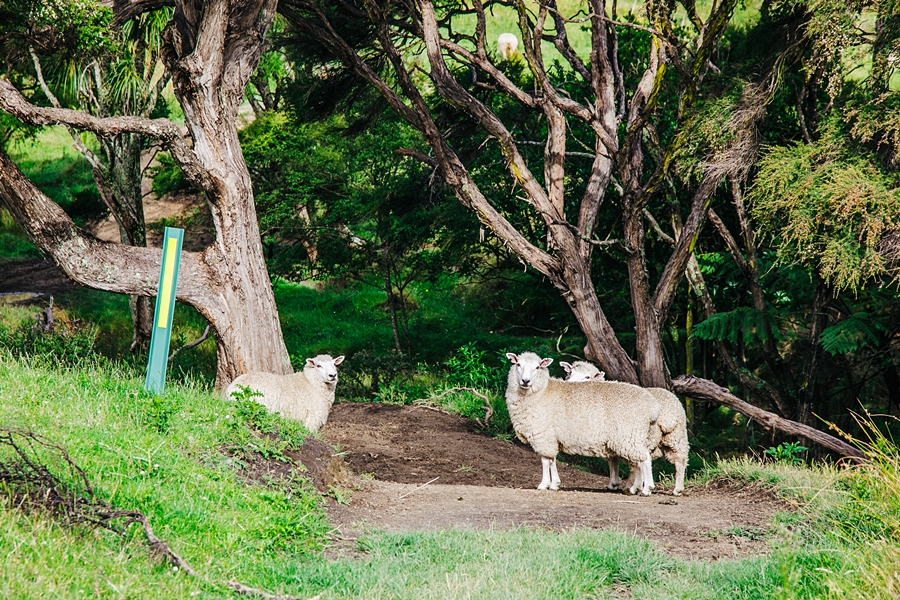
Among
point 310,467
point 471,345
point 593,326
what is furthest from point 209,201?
point 471,345

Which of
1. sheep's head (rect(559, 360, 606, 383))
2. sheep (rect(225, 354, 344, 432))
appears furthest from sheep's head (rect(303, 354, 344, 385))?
sheep's head (rect(559, 360, 606, 383))

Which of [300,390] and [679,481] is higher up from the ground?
[300,390]

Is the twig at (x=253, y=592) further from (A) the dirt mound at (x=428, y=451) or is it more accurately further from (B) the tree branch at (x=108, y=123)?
(B) the tree branch at (x=108, y=123)

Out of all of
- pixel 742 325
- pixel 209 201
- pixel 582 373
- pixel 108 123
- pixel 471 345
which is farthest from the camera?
pixel 471 345

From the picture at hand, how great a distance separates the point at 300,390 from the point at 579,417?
10.9ft

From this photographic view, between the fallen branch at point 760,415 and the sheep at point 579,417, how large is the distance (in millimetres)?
2714

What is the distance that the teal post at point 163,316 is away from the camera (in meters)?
8.88

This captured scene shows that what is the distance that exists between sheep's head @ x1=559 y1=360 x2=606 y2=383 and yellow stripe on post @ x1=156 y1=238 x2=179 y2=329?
4.97m

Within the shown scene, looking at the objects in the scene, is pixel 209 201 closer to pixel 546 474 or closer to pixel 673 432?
pixel 546 474

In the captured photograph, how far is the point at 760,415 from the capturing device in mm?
12023

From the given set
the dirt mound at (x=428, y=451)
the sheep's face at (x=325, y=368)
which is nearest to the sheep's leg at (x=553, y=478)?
the dirt mound at (x=428, y=451)

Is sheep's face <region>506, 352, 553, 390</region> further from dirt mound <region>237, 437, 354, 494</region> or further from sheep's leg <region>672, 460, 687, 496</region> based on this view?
dirt mound <region>237, 437, 354, 494</region>

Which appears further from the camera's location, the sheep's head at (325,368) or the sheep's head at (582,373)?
the sheep's head at (582,373)

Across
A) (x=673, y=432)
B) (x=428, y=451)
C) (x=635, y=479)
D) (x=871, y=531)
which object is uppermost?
(x=871, y=531)
